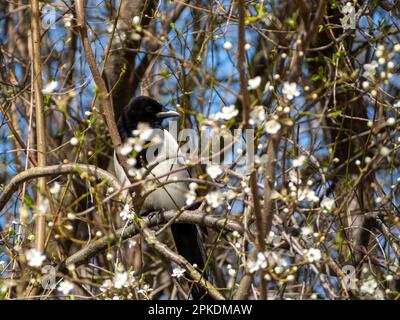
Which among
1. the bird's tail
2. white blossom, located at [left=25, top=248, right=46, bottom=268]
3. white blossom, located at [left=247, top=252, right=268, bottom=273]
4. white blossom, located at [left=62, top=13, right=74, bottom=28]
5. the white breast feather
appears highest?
white blossom, located at [left=62, top=13, right=74, bottom=28]

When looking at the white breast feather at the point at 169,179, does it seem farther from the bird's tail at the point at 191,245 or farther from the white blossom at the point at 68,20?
the white blossom at the point at 68,20

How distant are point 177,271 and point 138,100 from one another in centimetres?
237

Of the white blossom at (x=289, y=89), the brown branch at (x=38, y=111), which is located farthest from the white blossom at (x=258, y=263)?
the brown branch at (x=38, y=111)

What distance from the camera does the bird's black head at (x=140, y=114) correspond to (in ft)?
18.4

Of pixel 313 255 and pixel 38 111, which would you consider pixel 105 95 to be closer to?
pixel 38 111

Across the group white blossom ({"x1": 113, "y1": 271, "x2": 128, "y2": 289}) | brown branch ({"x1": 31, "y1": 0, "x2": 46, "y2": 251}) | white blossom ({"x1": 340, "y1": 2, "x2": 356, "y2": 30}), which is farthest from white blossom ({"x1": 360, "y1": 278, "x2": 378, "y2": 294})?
brown branch ({"x1": 31, "y1": 0, "x2": 46, "y2": 251})

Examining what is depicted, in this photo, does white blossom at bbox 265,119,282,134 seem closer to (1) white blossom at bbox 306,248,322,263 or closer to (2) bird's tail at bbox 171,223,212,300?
(1) white blossom at bbox 306,248,322,263

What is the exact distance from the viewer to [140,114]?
18.4 feet

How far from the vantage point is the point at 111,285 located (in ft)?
9.58

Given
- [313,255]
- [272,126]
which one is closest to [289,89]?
[272,126]

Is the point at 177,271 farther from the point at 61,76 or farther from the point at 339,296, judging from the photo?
the point at 61,76

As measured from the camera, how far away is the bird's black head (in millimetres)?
5617

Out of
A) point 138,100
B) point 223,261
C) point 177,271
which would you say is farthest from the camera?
point 223,261
